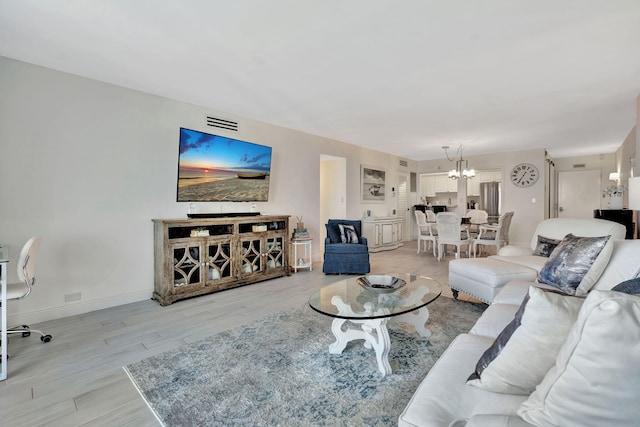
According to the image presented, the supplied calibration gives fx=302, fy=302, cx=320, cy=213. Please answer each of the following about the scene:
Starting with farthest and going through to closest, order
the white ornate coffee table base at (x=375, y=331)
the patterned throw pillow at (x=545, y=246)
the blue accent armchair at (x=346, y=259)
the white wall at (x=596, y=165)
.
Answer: the white wall at (x=596, y=165), the blue accent armchair at (x=346, y=259), the patterned throw pillow at (x=545, y=246), the white ornate coffee table base at (x=375, y=331)

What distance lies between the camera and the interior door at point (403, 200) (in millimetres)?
8484

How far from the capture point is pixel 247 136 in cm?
468

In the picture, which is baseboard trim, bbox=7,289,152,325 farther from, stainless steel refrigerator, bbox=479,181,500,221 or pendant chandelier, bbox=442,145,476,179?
stainless steel refrigerator, bbox=479,181,500,221

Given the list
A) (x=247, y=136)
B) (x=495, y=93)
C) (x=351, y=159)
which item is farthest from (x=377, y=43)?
(x=351, y=159)

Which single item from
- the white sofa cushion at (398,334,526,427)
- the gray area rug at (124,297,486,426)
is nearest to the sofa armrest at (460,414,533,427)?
the white sofa cushion at (398,334,526,427)

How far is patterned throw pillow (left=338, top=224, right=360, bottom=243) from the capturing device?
5059 millimetres

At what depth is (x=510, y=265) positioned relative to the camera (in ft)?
10.7

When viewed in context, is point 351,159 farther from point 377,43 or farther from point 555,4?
point 555,4

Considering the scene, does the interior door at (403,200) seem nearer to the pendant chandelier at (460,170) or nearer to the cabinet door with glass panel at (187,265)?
the pendant chandelier at (460,170)

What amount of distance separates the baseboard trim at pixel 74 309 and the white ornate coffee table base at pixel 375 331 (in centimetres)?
259

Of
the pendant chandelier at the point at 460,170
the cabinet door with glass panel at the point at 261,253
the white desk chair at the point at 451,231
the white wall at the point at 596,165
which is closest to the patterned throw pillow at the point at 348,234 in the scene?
the cabinet door with glass panel at the point at 261,253

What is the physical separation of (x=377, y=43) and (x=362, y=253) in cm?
311

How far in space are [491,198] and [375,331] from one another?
8.19 metres

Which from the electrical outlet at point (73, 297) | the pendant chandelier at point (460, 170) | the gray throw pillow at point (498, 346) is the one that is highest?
the pendant chandelier at point (460, 170)
